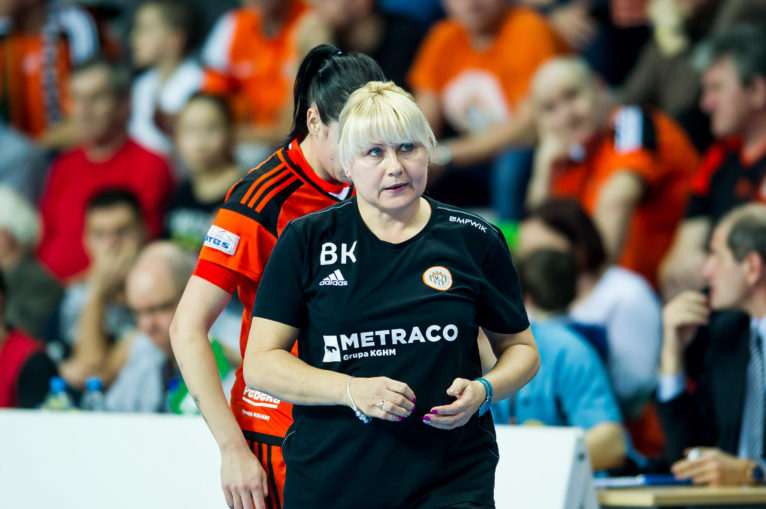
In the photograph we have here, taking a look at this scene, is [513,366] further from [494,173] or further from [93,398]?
[494,173]

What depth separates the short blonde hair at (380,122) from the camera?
2.18 metres

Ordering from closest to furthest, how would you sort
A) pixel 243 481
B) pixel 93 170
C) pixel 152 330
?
1. pixel 243 481
2. pixel 152 330
3. pixel 93 170

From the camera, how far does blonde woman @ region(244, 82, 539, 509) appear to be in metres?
2.17

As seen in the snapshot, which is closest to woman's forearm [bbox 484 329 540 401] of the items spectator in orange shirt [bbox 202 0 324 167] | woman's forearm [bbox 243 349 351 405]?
woman's forearm [bbox 243 349 351 405]

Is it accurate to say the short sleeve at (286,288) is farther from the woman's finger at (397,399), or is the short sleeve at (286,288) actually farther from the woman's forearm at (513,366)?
the woman's forearm at (513,366)

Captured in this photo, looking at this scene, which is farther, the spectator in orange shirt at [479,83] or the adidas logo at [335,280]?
the spectator in orange shirt at [479,83]

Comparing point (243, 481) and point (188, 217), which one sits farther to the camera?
point (188, 217)

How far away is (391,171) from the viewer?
219 cm

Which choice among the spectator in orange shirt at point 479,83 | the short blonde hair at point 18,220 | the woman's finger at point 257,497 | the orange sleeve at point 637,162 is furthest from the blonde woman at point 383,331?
the short blonde hair at point 18,220

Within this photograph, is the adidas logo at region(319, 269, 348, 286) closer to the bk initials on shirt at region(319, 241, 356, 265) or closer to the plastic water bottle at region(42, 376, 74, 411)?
the bk initials on shirt at region(319, 241, 356, 265)

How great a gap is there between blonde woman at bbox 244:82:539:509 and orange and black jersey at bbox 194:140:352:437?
36 cm

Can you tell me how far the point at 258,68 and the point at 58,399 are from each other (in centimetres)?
343

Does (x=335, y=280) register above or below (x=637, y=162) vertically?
below

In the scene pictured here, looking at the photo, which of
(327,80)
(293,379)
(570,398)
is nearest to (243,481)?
(293,379)
